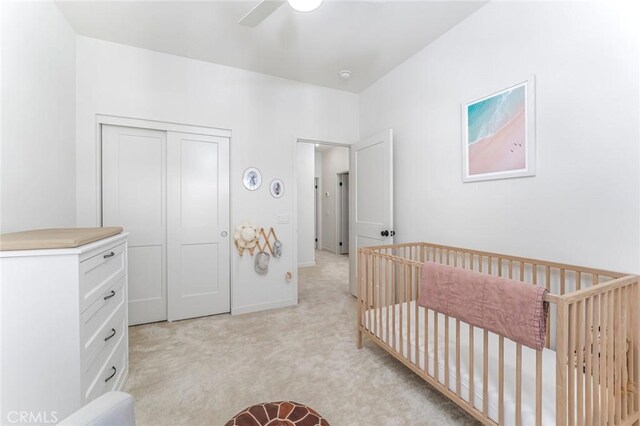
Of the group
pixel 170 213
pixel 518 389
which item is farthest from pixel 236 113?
pixel 518 389

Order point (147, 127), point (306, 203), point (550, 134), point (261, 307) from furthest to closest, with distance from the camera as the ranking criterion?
point (306, 203) → point (261, 307) → point (147, 127) → point (550, 134)

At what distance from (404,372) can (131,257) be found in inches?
104

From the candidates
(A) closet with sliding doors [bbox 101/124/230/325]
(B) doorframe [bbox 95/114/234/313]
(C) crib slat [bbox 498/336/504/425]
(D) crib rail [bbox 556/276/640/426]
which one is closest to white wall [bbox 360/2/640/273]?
(D) crib rail [bbox 556/276/640/426]

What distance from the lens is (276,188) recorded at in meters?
3.15

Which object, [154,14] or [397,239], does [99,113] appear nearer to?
[154,14]

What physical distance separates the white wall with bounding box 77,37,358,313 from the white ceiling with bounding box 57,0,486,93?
0.55 ft

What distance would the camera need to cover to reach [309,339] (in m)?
2.36

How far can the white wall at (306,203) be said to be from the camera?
5457 mm

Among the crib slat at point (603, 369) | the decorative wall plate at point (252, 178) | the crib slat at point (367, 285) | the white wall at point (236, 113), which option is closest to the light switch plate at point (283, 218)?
the white wall at point (236, 113)

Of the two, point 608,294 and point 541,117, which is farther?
point 541,117

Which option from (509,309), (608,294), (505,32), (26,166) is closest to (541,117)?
(505,32)

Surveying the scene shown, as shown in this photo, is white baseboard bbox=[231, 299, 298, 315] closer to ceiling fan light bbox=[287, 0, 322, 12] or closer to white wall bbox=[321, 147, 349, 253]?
ceiling fan light bbox=[287, 0, 322, 12]

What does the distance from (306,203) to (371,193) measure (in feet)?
9.00

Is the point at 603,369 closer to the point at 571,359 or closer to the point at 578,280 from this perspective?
the point at 571,359
